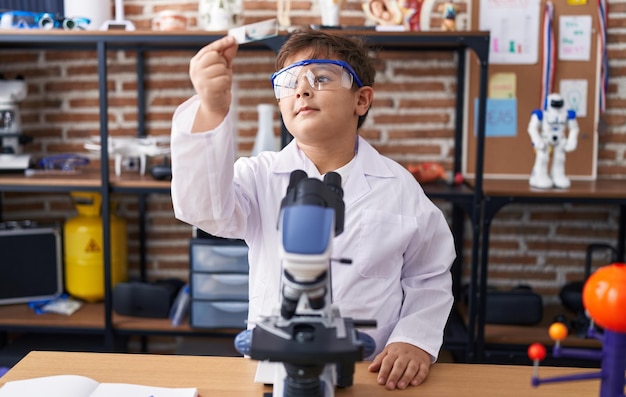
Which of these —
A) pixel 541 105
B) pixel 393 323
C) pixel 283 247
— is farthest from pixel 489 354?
pixel 283 247

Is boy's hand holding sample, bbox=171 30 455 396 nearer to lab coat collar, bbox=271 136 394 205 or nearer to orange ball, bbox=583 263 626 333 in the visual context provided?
lab coat collar, bbox=271 136 394 205

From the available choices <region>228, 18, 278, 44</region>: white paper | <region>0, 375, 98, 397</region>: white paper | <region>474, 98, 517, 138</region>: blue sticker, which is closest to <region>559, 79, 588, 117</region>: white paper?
<region>474, 98, 517, 138</region>: blue sticker

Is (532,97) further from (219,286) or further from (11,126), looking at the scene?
(11,126)

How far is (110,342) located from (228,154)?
189 centimetres

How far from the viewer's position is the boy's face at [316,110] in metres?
1.34

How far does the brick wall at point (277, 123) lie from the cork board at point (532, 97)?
0.08 meters

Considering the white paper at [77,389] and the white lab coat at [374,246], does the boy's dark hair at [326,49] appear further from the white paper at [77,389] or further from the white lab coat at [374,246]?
the white paper at [77,389]

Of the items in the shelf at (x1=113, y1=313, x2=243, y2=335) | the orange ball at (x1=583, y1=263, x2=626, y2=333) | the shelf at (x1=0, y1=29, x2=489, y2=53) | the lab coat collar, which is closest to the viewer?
the orange ball at (x1=583, y1=263, x2=626, y2=333)

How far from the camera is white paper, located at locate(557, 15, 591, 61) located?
2.86 meters

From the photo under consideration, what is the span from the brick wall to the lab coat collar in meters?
1.50

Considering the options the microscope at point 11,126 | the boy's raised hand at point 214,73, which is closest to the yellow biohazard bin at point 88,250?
the microscope at point 11,126

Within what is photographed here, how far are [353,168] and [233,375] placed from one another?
55cm

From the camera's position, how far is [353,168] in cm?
149

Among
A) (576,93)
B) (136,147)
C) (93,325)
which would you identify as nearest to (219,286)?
(93,325)
